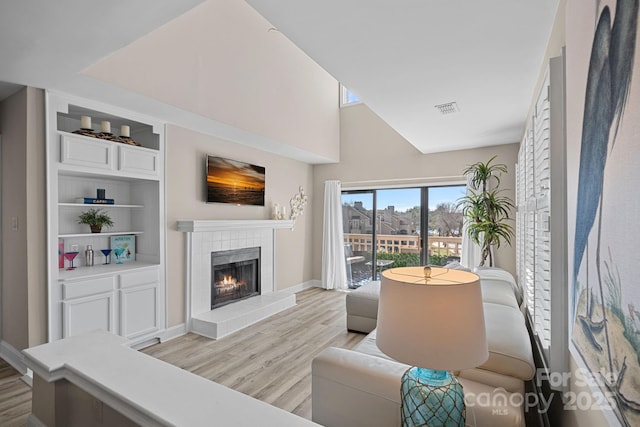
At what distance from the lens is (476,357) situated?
1013 mm

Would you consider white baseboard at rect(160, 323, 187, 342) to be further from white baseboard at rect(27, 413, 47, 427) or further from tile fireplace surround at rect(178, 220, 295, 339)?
white baseboard at rect(27, 413, 47, 427)

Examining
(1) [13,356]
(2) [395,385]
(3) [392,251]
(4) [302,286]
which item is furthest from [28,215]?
(3) [392,251]

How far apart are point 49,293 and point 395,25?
135 inches

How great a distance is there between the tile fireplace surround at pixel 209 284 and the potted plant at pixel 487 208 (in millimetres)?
2859

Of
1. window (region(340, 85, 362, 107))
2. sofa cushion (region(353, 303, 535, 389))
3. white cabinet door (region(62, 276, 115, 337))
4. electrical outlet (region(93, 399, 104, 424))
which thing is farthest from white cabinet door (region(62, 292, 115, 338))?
window (region(340, 85, 362, 107))

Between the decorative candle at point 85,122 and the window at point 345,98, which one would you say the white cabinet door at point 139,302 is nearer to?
the decorative candle at point 85,122

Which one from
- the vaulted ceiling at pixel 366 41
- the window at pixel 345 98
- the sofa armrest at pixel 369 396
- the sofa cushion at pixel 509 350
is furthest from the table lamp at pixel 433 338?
the window at pixel 345 98

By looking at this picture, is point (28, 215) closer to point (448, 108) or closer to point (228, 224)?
point (228, 224)

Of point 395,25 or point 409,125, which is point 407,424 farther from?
point 409,125

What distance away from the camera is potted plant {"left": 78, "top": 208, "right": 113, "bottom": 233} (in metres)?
3.20

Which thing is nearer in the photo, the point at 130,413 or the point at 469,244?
the point at 130,413

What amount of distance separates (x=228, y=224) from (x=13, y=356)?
238 cm

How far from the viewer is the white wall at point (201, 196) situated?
11.9ft

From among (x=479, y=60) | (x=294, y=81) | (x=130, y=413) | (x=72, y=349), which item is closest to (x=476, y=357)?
(x=130, y=413)
